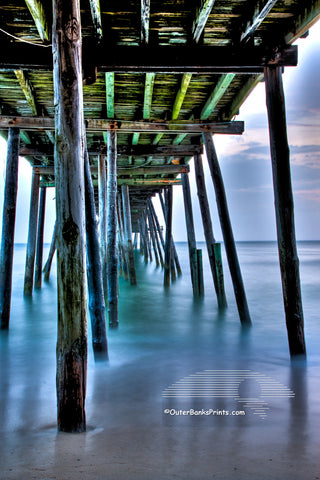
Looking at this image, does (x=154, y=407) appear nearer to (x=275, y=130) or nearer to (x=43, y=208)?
(x=275, y=130)

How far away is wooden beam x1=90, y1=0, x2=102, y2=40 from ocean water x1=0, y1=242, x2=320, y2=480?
3100mm

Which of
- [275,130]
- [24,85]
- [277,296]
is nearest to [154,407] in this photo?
[275,130]

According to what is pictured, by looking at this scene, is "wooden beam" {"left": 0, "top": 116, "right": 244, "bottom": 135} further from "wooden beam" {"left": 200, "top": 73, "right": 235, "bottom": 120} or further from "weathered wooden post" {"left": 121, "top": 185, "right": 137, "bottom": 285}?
"weathered wooden post" {"left": 121, "top": 185, "right": 137, "bottom": 285}

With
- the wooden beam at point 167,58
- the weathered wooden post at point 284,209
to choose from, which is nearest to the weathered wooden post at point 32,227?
the wooden beam at point 167,58

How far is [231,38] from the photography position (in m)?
3.59

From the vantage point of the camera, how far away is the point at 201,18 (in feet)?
10.0

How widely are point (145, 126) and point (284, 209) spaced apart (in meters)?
2.79

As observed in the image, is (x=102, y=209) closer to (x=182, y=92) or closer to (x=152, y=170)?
(x=152, y=170)

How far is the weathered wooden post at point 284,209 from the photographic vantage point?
11.5ft

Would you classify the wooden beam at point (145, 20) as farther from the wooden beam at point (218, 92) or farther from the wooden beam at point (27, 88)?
the wooden beam at point (27, 88)

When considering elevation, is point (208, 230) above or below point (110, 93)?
below

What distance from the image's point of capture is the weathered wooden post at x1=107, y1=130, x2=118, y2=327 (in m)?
5.22

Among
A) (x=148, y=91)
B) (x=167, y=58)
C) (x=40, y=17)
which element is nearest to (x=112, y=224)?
(x=148, y=91)

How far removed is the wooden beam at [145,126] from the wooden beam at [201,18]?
1.98 m
